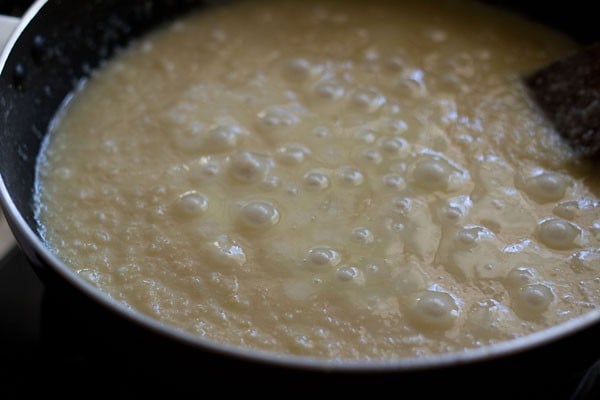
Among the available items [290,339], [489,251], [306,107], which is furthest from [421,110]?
[290,339]

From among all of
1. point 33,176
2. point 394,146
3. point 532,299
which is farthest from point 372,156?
point 33,176

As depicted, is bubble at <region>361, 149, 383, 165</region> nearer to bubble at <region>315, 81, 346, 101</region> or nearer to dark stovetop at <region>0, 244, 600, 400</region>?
bubble at <region>315, 81, 346, 101</region>

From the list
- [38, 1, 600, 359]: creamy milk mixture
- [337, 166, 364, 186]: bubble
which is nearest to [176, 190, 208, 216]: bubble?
[38, 1, 600, 359]: creamy milk mixture

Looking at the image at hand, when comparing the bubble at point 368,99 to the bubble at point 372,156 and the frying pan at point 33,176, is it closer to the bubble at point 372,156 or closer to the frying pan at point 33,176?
the bubble at point 372,156

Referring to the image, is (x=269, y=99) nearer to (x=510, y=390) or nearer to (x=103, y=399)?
(x=103, y=399)

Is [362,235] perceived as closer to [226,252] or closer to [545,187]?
[226,252]

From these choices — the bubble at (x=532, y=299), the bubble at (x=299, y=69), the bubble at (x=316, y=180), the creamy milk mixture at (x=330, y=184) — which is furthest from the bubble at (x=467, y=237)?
the bubble at (x=299, y=69)
